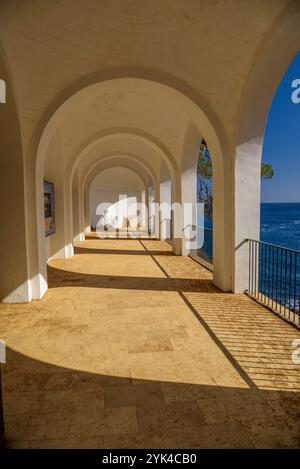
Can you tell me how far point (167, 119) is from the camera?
858 cm

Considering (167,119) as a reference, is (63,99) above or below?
below

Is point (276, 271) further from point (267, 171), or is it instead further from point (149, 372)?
point (267, 171)

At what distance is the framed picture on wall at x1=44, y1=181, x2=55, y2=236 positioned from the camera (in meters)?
7.82

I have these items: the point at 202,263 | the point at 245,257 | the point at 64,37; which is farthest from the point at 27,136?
the point at 202,263

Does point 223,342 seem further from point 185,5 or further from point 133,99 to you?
point 133,99

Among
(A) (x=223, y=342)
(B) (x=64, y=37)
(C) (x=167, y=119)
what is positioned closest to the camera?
(A) (x=223, y=342)

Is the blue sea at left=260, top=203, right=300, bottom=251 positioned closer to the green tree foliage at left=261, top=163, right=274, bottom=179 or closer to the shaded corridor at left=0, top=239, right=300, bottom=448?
the green tree foliage at left=261, top=163, right=274, bottom=179

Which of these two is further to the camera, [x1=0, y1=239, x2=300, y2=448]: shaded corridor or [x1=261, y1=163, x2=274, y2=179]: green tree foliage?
[x1=261, y1=163, x2=274, y2=179]: green tree foliage

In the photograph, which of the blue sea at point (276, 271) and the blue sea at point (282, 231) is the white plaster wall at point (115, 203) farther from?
the blue sea at point (282, 231)

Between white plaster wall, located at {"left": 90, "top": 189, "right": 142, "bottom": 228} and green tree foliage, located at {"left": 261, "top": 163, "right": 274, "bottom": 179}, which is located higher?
green tree foliage, located at {"left": 261, "top": 163, "right": 274, "bottom": 179}

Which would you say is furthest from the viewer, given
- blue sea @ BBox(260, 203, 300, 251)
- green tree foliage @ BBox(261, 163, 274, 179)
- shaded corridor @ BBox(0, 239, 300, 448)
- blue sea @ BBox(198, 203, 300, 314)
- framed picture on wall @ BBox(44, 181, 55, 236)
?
blue sea @ BBox(260, 203, 300, 251)

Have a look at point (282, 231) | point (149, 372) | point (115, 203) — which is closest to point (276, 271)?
point (149, 372)

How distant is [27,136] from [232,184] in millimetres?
3491

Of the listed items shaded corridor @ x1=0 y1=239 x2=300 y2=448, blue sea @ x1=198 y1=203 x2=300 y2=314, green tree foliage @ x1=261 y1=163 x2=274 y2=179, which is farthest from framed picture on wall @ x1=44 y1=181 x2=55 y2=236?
green tree foliage @ x1=261 y1=163 x2=274 y2=179
